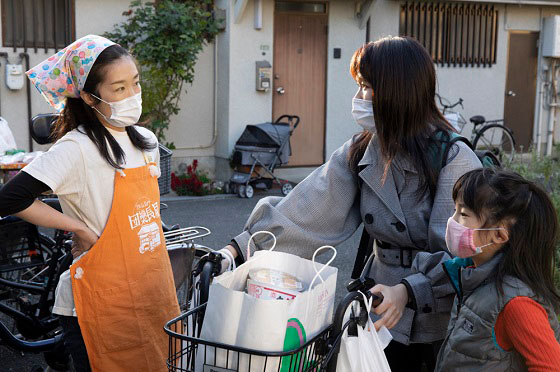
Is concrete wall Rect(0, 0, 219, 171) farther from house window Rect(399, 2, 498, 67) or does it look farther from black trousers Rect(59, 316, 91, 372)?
black trousers Rect(59, 316, 91, 372)

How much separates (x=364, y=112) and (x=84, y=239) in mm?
1095

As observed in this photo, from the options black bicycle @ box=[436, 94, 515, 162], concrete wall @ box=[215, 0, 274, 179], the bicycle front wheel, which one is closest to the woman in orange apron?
concrete wall @ box=[215, 0, 274, 179]

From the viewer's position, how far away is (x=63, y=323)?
109 inches

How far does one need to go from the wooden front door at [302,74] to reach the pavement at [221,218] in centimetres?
160

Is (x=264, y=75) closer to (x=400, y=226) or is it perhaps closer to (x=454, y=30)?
(x=454, y=30)

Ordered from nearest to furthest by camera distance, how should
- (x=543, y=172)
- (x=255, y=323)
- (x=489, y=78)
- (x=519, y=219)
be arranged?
1. (x=255, y=323)
2. (x=519, y=219)
3. (x=543, y=172)
4. (x=489, y=78)

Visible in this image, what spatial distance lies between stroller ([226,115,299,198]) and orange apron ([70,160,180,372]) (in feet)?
26.6

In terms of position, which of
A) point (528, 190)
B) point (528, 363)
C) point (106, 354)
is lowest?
point (106, 354)

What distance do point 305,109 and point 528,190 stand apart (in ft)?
34.8

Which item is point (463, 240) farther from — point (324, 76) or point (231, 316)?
point (324, 76)

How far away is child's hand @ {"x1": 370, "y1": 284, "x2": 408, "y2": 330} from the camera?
7.39 feet

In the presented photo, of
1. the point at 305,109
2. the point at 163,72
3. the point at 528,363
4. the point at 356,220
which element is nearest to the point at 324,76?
the point at 305,109

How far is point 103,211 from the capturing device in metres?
2.65

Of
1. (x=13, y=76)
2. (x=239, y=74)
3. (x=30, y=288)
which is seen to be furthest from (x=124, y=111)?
(x=239, y=74)
